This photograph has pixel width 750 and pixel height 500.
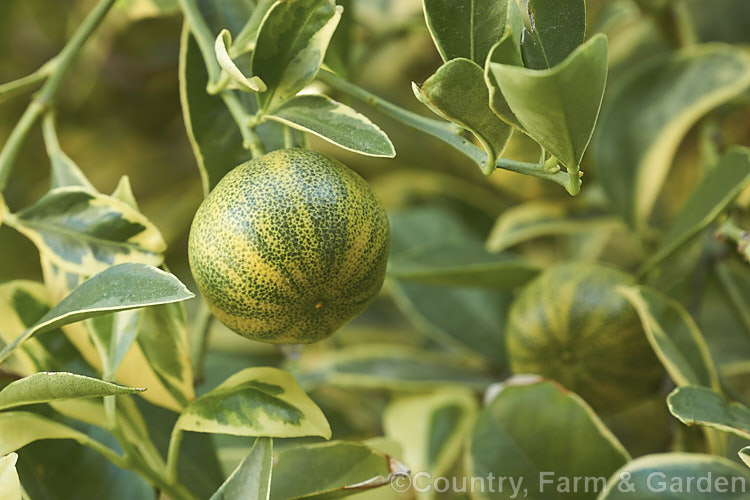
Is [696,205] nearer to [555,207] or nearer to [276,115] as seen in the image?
[555,207]

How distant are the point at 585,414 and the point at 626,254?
1.63 ft

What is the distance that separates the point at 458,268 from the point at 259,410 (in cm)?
27

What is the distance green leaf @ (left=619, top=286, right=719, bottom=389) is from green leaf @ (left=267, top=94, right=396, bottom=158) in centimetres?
27

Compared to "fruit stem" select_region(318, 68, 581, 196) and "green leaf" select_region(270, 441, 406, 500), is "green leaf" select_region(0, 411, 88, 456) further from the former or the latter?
"fruit stem" select_region(318, 68, 581, 196)

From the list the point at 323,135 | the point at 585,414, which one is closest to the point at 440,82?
the point at 323,135

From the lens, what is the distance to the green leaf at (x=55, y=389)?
0.43 m

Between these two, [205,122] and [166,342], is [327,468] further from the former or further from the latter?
[205,122]

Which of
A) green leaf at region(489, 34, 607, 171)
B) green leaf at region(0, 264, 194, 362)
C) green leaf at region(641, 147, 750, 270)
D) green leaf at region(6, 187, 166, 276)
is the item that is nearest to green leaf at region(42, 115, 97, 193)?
green leaf at region(6, 187, 166, 276)

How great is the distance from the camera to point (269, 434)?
1.56 feet

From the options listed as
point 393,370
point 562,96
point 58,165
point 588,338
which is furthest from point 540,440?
point 58,165

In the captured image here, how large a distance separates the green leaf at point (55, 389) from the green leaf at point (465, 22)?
0.27m

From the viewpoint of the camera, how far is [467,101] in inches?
16.9

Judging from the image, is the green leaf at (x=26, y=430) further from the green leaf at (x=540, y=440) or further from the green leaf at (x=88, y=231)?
Answer: the green leaf at (x=540, y=440)

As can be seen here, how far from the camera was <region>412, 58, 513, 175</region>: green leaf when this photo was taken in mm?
412
